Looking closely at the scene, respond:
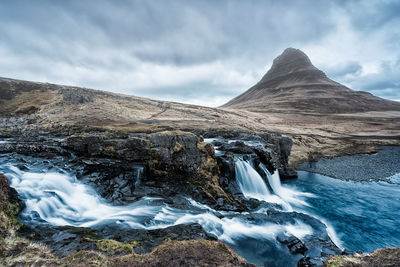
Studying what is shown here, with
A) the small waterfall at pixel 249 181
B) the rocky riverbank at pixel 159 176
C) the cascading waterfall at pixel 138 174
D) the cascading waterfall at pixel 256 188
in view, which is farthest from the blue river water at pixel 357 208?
the cascading waterfall at pixel 138 174

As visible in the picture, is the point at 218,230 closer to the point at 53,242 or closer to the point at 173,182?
the point at 173,182

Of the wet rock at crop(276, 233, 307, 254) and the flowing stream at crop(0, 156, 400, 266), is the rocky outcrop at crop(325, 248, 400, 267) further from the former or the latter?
the wet rock at crop(276, 233, 307, 254)

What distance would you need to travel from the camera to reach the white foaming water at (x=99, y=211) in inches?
392

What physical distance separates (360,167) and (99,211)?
4119cm

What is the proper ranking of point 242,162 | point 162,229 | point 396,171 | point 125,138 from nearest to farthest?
point 162,229, point 125,138, point 242,162, point 396,171

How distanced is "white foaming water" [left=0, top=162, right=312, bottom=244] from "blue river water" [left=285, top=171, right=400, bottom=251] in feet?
16.1

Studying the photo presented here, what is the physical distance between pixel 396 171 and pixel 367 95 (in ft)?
635

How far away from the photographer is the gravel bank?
29484 millimetres

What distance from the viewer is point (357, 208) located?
770 inches

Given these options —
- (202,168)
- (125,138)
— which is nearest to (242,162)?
(202,168)

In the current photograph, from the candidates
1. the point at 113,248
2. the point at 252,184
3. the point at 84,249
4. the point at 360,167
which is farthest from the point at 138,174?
Result: the point at 360,167

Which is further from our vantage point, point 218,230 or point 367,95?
point 367,95

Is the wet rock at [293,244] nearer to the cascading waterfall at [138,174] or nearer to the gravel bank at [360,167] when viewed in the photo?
the cascading waterfall at [138,174]

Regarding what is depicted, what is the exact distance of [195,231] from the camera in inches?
382
